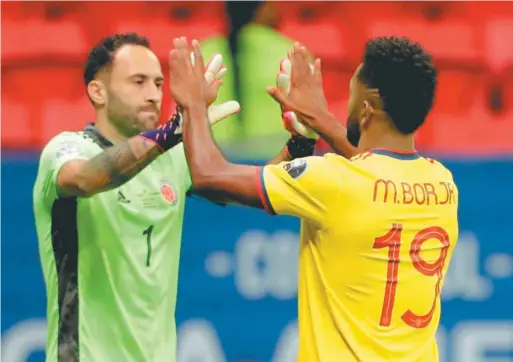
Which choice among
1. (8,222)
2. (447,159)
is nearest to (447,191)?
(447,159)

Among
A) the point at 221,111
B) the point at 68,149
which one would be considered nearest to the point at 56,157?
the point at 68,149

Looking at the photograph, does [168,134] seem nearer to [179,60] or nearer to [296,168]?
[179,60]

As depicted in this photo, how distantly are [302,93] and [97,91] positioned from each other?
791 millimetres

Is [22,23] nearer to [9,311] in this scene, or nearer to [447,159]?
[9,311]

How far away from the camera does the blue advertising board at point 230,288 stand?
5793 millimetres

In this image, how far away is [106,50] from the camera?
154 inches

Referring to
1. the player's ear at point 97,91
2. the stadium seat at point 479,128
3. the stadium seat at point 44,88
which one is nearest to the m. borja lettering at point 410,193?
the player's ear at point 97,91

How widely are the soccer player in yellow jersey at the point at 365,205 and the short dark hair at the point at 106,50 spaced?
3.11 ft

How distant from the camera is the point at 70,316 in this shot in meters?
3.61

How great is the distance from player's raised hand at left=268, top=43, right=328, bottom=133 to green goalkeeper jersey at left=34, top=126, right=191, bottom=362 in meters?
0.61

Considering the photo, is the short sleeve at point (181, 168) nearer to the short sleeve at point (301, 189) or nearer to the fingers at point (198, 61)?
the fingers at point (198, 61)

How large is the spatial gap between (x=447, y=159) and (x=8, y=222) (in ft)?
7.86

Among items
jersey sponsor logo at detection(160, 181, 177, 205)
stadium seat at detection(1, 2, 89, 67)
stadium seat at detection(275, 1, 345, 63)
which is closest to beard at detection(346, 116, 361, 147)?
jersey sponsor logo at detection(160, 181, 177, 205)

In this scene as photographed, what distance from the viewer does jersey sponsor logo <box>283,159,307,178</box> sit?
291cm
